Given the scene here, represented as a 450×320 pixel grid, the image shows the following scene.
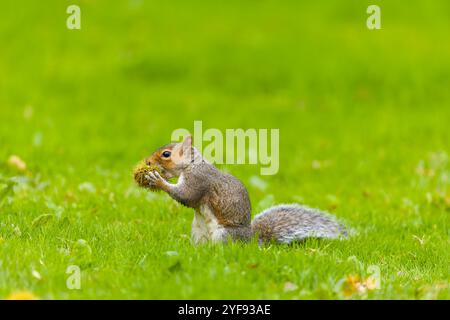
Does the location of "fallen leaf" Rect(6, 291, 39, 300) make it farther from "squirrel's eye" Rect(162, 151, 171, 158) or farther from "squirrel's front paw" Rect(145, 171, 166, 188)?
"squirrel's eye" Rect(162, 151, 171, 158)

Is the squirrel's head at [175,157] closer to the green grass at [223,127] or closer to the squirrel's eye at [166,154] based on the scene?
the squirrel's eye at [166,154]

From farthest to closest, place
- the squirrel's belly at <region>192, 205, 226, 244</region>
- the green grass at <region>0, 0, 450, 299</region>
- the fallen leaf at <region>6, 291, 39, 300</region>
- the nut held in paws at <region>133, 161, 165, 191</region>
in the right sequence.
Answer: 1. the nut held in paws at <region>133, 161, 165, 191</region>
2. the squirrel's belly at <region>192, 205, 226, 244</region>
3. the green grass at <region>0, 0, 450, 299</region>
4. the fallen leaf at <region>6, 291, 39, 300</region>

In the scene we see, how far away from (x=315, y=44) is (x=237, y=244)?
35.9ft

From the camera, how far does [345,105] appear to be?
1442 centimetres

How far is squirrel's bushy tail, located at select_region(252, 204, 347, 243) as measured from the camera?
638cm

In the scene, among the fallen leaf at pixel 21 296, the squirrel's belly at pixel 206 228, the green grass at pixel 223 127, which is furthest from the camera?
the squirrel's belly at pixel 206 228

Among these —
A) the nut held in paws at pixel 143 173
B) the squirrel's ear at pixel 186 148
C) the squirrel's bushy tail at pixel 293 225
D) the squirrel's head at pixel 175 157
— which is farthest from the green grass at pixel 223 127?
the squirrel's ear at pixel 186 148

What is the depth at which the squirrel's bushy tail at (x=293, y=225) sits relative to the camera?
6379 millimetres

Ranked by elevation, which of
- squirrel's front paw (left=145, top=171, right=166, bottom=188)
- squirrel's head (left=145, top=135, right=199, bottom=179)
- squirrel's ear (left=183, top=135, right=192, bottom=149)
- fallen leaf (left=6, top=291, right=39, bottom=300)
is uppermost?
squirrel's ear (left=183, top=135, right=192, bottom=149)

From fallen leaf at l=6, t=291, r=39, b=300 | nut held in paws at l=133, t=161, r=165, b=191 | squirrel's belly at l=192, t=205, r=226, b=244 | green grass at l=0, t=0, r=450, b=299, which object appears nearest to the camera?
fallen leaf at l=6, t=291, r=39, b=300

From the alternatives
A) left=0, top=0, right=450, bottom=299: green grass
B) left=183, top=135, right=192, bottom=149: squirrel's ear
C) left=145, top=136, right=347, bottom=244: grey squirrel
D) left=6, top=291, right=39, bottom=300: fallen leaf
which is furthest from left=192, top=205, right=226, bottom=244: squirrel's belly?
left=6, top=291, right=39, bottom=300: fallen leaf

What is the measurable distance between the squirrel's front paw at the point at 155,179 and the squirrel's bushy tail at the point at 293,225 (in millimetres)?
846

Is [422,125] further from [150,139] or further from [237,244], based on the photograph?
[237,244]
